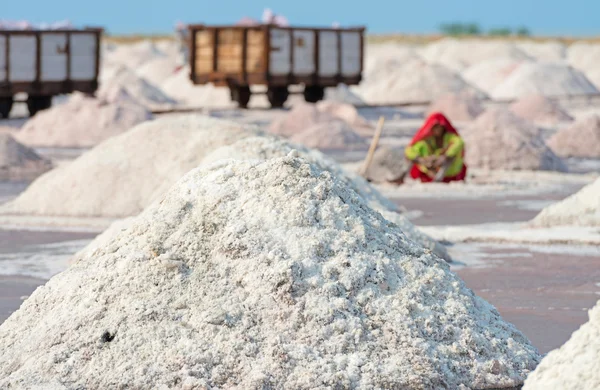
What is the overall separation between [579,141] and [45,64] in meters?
9.69

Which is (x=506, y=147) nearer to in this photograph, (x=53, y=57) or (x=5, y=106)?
(x=53, y=57)

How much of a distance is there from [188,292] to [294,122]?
51.1 ft

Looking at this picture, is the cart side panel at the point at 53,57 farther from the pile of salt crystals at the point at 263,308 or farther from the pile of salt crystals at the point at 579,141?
the pile of salt crystals at the point at 263,308

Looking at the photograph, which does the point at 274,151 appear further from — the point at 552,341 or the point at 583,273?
the point at 552,341

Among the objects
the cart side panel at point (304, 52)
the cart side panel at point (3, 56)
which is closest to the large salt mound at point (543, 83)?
the cart side panel at point (304, 52)

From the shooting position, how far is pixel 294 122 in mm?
19766

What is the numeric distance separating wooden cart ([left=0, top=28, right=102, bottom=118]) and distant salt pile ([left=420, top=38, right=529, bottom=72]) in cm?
2033

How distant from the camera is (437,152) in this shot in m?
12.3

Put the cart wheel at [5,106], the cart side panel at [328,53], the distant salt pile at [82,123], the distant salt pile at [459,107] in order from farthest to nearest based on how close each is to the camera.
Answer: the cart side panel at [328,53]
the distant salt pile at [459,107]
the cart wheel at [5,106]
the distant salt pile at [82,123]

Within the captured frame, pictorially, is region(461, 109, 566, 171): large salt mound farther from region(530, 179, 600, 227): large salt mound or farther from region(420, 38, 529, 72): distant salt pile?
region(420, 38, 529, 72): distant salt pile

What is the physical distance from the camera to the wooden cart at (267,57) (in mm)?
24094

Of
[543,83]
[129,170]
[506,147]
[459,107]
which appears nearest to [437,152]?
[506,147]

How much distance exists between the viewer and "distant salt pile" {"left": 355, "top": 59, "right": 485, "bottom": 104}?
95.6 ft

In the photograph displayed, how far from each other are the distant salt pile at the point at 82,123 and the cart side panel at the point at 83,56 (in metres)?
3.09
